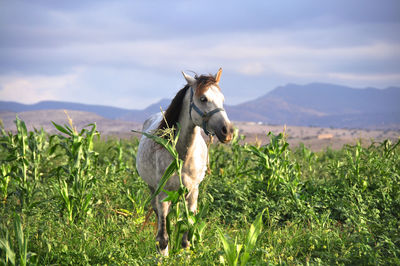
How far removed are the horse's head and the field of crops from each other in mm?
872

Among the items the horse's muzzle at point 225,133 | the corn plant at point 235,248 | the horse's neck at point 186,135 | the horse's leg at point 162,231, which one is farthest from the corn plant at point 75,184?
the corn plant at point 235,248

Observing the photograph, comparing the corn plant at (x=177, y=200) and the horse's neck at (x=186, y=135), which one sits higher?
the horse's neck at (x=186, y=135)

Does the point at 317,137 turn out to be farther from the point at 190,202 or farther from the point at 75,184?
the point at 190,202

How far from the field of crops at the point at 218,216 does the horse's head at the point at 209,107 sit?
2.86 feet

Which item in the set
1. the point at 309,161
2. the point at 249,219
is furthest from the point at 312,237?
the point at 309,161

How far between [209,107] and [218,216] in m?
2.57

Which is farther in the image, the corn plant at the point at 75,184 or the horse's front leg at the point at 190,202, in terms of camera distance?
the corn plant at the point at 75,184

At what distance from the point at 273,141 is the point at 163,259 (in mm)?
3592

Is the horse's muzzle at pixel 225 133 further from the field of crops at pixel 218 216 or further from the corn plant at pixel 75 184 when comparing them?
the corn plant at pixel 75 184

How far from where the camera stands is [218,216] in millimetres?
5758

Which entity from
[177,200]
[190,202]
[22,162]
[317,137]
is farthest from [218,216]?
[317,137]

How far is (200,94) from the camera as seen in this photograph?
4.00m

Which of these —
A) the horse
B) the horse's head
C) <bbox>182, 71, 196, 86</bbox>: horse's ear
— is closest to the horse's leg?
the horse

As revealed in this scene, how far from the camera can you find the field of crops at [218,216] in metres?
3.82
